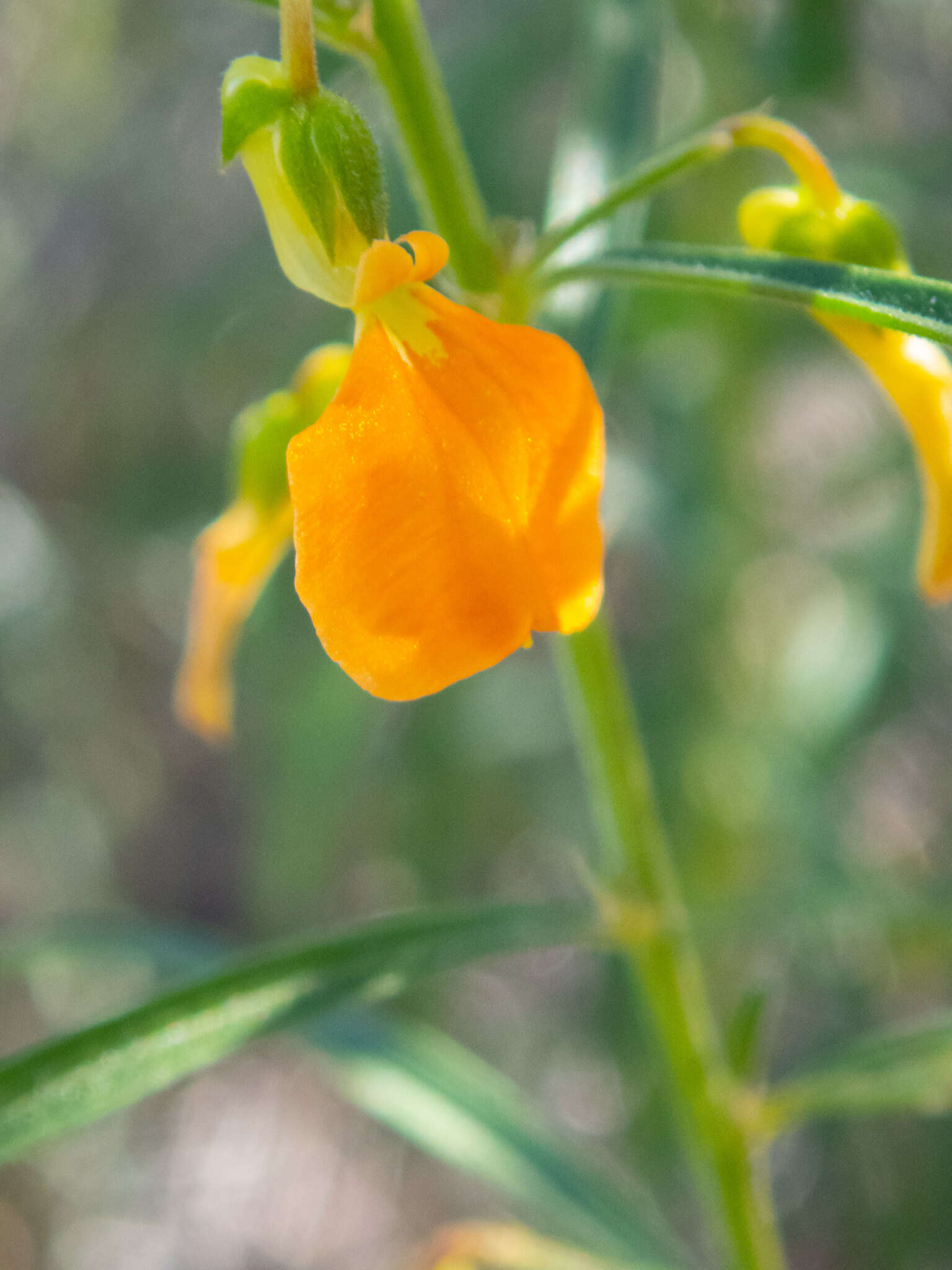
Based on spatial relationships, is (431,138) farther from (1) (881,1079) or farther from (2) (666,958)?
(1) (881,1079)

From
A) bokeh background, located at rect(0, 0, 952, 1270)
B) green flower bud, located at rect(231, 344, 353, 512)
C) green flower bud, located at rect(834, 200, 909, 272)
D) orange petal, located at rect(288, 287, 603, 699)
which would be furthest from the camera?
bokeh background, located at rect(0, 0, 952, 1270)

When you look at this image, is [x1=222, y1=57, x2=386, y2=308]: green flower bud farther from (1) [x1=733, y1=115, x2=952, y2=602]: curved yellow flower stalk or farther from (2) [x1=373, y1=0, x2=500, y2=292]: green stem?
(1) [x1=733, y1=115, x2=952, y2=602]: curved yellow flower stalk

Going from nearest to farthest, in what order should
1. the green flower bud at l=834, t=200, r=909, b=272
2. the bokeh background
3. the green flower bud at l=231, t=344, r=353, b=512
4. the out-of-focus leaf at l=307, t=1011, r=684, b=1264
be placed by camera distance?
the green flower bud at l=834, t=200, r=909, b=272 → the green flower bud at l=231, t=344, r=353, b=512 → the out-of-focus leaf at l=307, t=1011, r=684, b=1264 → the bokeh background

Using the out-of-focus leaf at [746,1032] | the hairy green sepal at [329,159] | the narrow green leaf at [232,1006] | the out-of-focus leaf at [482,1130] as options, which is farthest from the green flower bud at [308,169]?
the out-of-focus leaf at [482,1130]

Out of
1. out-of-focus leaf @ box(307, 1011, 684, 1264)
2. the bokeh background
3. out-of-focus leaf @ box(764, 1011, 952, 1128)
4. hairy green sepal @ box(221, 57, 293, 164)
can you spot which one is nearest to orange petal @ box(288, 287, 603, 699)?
hairy green sepal @ box(221, 57, 293, 164)

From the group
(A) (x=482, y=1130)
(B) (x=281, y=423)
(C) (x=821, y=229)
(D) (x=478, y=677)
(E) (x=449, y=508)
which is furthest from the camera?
(D) (x=478, y=677)

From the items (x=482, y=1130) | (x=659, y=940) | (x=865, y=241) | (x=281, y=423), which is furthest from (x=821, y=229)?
(x=482, y=1130)

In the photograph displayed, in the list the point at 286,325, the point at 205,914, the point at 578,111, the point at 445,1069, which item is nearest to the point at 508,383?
the point at 578,111

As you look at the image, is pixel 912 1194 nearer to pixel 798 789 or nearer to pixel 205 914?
pixel 798 789

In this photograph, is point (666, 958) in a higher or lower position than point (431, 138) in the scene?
Result: lower
